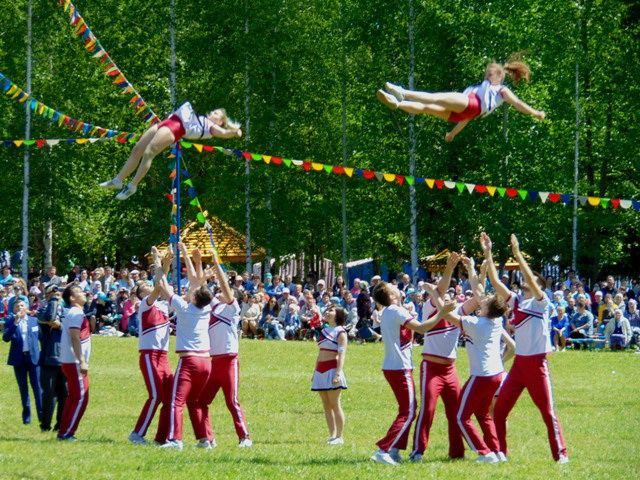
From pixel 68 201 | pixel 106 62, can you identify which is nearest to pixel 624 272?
pixel 68 201

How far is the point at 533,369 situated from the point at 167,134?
4034mm

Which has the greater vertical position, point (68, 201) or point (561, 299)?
point (68, 201)

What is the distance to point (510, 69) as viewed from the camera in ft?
35.7

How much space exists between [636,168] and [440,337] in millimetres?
25311

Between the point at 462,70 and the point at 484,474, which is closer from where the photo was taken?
the point at 484,474

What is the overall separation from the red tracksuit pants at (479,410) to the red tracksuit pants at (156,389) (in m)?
3.35

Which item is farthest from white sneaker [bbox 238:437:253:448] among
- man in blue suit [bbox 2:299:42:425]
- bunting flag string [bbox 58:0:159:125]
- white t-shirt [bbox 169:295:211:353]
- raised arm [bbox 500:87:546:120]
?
raised arm [bbox 500:87:546:120]

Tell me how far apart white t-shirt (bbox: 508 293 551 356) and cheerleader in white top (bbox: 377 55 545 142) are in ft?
5.80

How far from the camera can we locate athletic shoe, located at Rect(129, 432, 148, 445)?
13.2m

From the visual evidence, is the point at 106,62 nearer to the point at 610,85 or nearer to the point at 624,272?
the point at 610,85

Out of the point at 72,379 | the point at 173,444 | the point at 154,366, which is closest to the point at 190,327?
the point at 154,366

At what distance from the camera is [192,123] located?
11.8 meters

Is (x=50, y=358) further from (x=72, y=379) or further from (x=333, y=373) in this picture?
(x=333, y=373)

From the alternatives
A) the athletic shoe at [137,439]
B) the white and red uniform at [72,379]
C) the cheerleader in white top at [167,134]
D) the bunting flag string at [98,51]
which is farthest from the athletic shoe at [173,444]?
the bunting flag string at [98,51]
